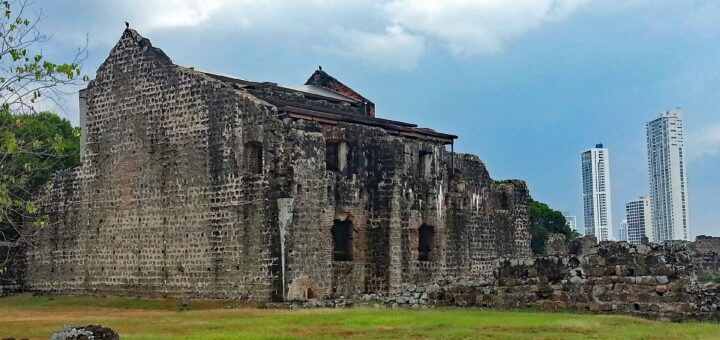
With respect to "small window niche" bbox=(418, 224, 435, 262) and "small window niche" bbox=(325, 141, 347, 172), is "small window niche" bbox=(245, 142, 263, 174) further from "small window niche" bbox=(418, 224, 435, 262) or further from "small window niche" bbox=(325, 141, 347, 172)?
"small window niche" bbox=(418, 224, 435, 262)

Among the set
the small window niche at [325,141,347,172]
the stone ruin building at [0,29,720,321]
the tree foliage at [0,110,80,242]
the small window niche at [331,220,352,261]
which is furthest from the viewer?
the small window niche at [331,220,352,261]

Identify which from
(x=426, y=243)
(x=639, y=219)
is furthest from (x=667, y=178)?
(x=426, y=243)

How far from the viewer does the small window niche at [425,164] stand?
36.9 metres

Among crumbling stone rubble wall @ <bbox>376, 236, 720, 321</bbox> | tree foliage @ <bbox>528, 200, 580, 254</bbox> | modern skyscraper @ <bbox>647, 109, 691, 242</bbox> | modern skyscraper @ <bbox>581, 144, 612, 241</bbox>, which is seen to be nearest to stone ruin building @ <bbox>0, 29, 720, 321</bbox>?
crumbling stone rubble wall @ <bbox>376, 236, 720, 321</bbox>

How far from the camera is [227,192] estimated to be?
1286 inches

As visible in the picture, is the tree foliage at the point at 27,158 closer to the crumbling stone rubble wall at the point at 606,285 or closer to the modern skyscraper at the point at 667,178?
the crumbling stone rubble wall at the point at 606,285

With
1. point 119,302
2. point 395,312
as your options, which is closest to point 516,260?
point 395,312

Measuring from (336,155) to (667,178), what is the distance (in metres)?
73.8

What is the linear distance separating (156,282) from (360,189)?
26.8 feet

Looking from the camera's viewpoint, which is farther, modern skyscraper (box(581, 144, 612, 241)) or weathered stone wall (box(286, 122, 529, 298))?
modern skyscraper (box(581, 144, 612, 241))

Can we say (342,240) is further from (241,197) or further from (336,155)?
(241,197)

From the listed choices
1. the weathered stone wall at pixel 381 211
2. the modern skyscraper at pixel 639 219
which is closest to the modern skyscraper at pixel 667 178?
the modern skyscraper at pixel 639 219

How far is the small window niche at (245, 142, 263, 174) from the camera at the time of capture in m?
32.4

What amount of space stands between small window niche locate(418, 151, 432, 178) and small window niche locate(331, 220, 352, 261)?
4.08 metres
